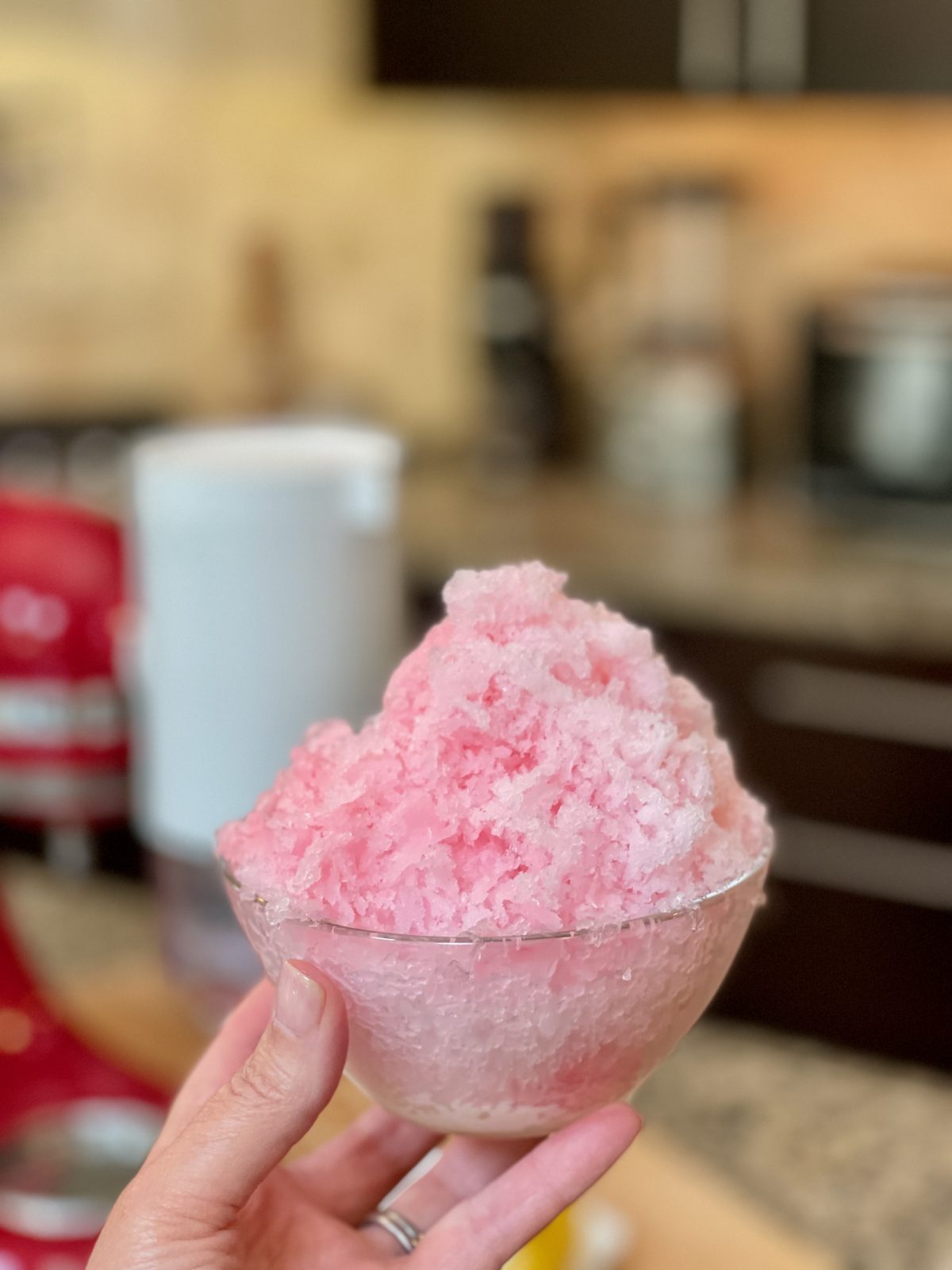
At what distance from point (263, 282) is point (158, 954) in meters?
1.84

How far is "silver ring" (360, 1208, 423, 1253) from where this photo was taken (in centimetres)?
76

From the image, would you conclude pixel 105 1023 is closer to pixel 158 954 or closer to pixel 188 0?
pixel 158 954

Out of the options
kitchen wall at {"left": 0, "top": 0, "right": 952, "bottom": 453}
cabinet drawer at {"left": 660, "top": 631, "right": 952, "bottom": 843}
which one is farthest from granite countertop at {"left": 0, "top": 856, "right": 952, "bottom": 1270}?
kitchen wall at {"left": 0, "top": 0, "right": 952, "bottom": 453}

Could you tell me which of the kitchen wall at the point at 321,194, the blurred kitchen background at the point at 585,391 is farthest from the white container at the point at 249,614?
the kitchen wall at the point at 321,194

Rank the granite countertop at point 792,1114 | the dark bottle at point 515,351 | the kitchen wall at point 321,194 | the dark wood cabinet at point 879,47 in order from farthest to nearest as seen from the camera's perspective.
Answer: the dark bottle at point 515,351 → the kitchen wall at point 321,194 → the dark wood cabinet at point 879,47 → the granite countertop at point 792,1114

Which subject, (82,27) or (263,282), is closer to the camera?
(82,27)

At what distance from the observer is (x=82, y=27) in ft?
8.39

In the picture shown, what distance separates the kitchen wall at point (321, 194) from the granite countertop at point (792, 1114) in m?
1.34

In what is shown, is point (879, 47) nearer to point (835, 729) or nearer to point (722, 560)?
point (722, 560)

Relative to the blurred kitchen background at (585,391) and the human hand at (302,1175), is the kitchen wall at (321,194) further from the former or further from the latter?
the human hand at (302,1175)

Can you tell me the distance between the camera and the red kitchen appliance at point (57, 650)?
141 centimetres

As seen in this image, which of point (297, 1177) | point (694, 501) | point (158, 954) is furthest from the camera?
point (694, 501)

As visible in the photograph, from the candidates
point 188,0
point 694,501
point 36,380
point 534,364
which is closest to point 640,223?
point 534,364

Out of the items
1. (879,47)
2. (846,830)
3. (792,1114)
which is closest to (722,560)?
(846,830)
